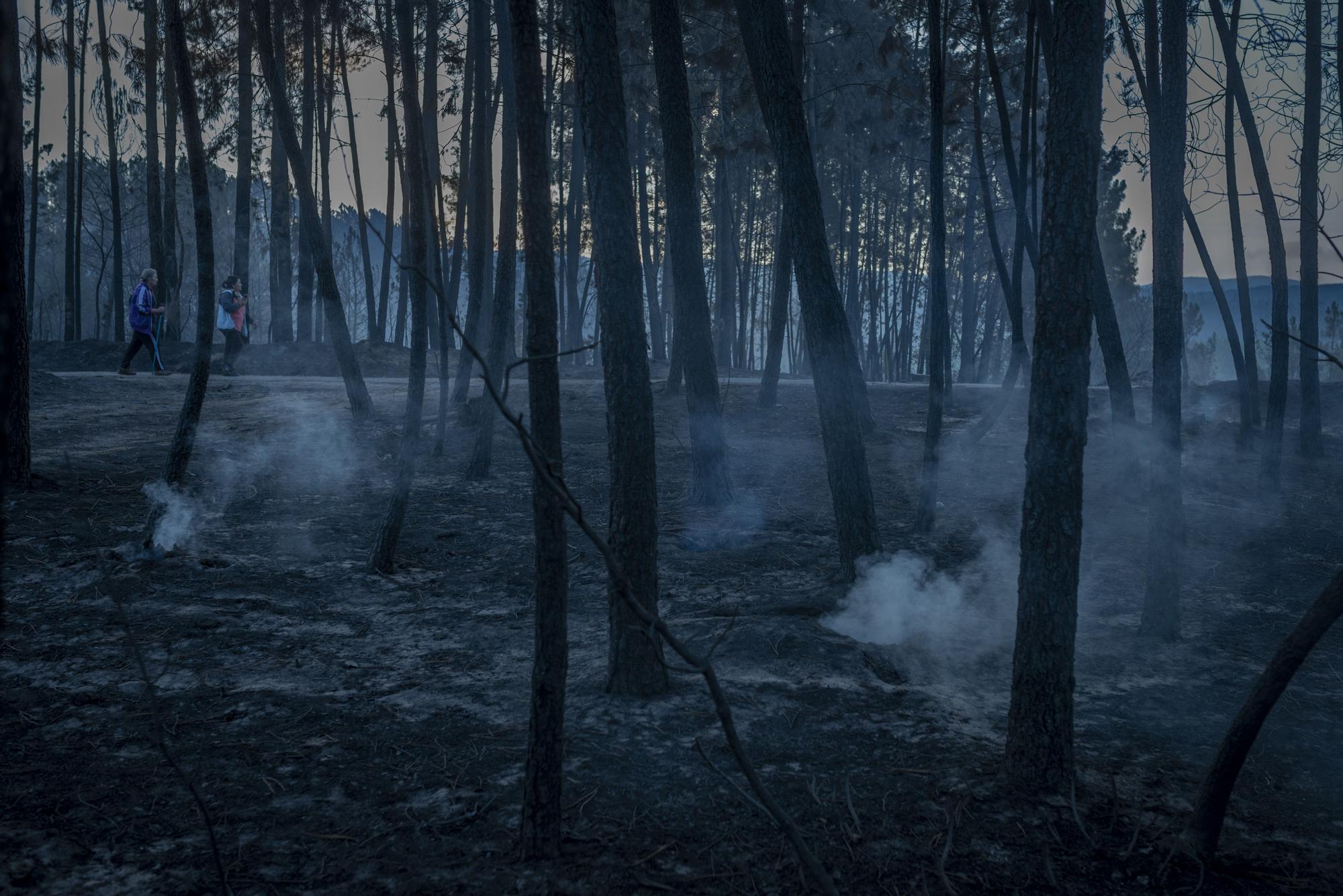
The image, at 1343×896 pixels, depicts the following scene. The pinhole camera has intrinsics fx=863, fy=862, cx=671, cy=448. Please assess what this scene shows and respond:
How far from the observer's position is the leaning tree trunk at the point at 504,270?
949 cm

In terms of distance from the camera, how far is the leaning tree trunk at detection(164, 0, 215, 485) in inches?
288

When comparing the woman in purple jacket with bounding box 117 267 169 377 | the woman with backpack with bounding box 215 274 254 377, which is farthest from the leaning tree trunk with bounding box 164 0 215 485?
the woman with backpack with bounding box 215 274 254 377

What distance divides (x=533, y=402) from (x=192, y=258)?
54816mm

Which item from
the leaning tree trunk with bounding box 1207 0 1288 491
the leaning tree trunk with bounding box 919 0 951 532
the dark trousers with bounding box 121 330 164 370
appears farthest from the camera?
the dark trousers with bounding box 121 330 164 370

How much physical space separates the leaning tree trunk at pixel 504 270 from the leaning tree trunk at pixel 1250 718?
25.0 feet

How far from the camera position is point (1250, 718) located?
3225 mm

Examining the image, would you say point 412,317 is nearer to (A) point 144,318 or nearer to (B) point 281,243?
(A) point 144,318

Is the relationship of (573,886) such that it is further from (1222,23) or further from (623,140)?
(1222,23)

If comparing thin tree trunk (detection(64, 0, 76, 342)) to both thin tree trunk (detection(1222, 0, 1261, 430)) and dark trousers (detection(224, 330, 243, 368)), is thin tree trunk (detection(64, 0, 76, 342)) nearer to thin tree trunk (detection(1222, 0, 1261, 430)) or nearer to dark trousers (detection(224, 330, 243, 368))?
dark trousers (detection(224, 330, 243, 368))

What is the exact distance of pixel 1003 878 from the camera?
335cm

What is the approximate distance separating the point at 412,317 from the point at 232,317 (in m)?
9.70

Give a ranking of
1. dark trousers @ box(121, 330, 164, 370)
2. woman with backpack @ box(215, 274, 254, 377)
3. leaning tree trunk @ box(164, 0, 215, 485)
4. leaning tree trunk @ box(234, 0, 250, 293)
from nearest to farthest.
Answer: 1. leaning tree trunk @ box(164, 0, 215, 485)
2. woman with backpack @ box(215, 274, 254, 377)
3. dark trousers @ box(121, 330, 164, 370)
4. leaning tree trunk @ box(234, 0, 250, 293)

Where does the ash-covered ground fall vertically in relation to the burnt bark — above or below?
below

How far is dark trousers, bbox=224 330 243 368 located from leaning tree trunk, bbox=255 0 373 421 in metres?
4.48
